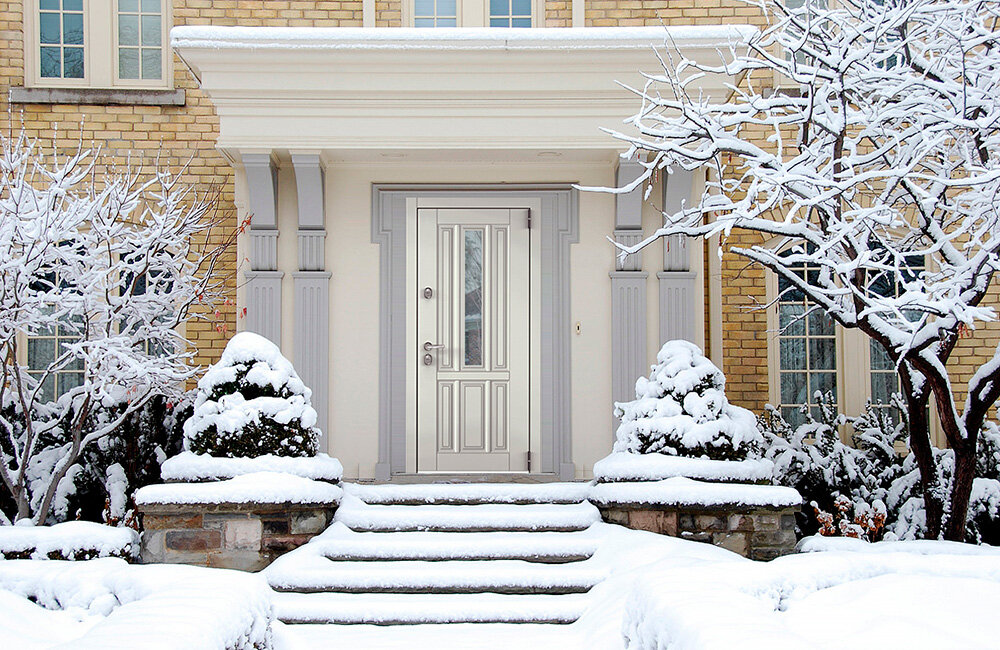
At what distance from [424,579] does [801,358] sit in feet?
16.1

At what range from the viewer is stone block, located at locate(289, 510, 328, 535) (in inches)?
224

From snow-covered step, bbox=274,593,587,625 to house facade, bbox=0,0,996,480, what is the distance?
2.39 metres

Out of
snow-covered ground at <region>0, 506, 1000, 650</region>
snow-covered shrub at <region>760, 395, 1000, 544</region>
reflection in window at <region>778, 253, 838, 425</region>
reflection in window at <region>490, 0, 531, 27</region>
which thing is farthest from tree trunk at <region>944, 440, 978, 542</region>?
reflection in window at <region>490, 0, 531, 27</region>

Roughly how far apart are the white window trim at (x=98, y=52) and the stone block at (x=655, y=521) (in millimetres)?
6004

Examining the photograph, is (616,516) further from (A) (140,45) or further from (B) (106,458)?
(A) (140,45)

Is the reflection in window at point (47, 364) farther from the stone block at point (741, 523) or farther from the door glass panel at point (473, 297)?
the stone block at point (741, 523)

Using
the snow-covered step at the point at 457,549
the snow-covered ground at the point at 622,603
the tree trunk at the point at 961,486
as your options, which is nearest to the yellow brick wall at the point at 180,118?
the snow-covered step at the point at 457,549

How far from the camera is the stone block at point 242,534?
18.1ft

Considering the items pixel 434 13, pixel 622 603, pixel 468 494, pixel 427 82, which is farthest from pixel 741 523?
pixel 434 13

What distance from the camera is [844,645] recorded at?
301 cm

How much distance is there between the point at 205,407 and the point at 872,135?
4.35 m

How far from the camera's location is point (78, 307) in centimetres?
638

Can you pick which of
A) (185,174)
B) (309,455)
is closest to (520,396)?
(309,455)

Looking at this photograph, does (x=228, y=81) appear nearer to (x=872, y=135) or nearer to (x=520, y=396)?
(x=520, y=396)
